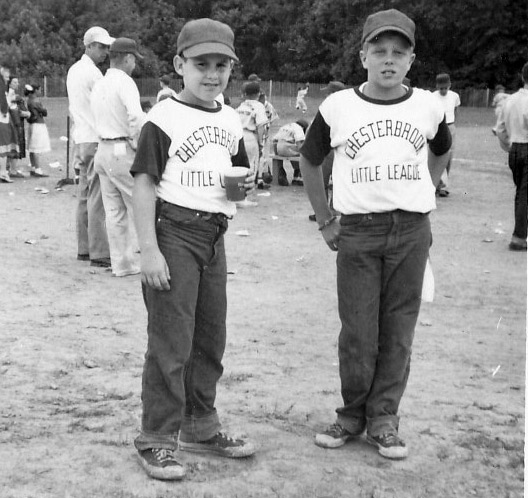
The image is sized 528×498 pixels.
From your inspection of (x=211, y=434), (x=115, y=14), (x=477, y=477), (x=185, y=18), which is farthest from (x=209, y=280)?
(x=185, y=18)

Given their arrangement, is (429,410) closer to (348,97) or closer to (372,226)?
(372,226)

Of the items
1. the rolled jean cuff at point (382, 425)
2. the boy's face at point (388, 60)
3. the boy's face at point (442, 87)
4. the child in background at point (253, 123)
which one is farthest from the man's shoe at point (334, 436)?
the boy's face at point (442, 87)

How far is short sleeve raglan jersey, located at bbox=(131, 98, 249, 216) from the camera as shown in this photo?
384cm

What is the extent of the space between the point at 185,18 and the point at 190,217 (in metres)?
65.8

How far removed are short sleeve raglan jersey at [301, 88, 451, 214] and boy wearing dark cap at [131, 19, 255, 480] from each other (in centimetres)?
49

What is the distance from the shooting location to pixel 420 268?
425 cm

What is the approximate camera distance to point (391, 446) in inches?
166

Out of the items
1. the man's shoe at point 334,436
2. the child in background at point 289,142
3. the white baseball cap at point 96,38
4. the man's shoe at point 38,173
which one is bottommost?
the man's shoe at point 38,173

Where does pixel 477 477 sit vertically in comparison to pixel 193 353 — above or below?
below

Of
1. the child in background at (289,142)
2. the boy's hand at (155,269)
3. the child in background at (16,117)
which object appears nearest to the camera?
the boy's hand at (155,269)

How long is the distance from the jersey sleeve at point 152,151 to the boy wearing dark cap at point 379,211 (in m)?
0.76

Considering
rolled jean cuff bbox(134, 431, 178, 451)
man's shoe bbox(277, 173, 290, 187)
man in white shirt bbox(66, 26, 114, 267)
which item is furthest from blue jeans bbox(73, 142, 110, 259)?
man's shoe bbox(277, 173, 290, 187)

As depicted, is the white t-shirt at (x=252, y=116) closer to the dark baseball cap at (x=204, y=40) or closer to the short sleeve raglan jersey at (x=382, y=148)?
the short sleeve raglan jersey at (x=382, y=148)

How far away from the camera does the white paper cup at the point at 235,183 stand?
12.6 ft
